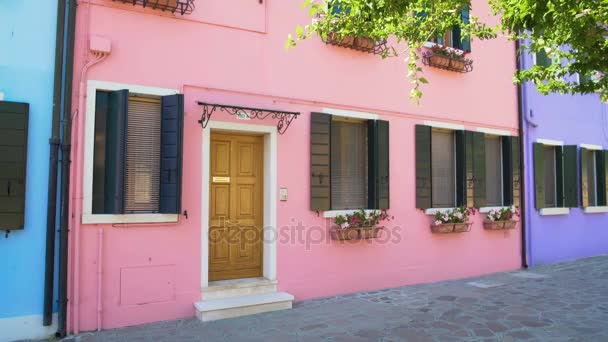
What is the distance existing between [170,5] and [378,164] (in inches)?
150

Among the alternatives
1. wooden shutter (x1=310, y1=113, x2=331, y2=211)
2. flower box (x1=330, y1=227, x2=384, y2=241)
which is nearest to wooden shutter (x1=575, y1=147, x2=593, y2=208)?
flower box (x1=330, y1=227, x2=384, y2=241)

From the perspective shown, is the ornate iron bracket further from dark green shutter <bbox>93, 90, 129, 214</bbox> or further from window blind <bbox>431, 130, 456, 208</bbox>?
window blind <bbox>431, 130, 456, 208</bbox>

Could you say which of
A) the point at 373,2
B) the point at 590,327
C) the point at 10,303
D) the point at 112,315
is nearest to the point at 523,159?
the point at 590,327

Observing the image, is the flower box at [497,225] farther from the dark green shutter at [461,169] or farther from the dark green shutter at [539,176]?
the dark green shutter at [539,176]

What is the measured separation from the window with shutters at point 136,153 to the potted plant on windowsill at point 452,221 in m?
4.51

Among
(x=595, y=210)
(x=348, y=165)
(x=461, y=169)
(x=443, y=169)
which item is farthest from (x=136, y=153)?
(x=595, y=210)

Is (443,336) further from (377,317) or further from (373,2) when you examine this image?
(373,2)

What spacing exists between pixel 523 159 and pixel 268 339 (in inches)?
279

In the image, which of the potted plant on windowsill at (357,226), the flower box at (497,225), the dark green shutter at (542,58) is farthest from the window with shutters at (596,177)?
the potted plant on windowsill at (357,226)

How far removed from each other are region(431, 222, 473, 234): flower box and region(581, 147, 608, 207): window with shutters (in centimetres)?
489

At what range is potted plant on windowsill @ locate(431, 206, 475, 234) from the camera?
26.2 feet

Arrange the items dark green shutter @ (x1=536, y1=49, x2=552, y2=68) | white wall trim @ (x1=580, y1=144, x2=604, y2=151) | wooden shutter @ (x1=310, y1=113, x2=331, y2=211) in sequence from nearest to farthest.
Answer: wooden shutter @ (x1=310, y1=113, x2=331, y2=211), dark green shutter @ (x1=536, y1=49, x2=552, y2=68), white wall trim @ (x1=580, y1=144, x2=604, y2=151)

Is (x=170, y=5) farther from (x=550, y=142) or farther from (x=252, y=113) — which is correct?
(x=550, y=142)

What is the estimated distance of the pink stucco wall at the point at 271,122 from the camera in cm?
545
